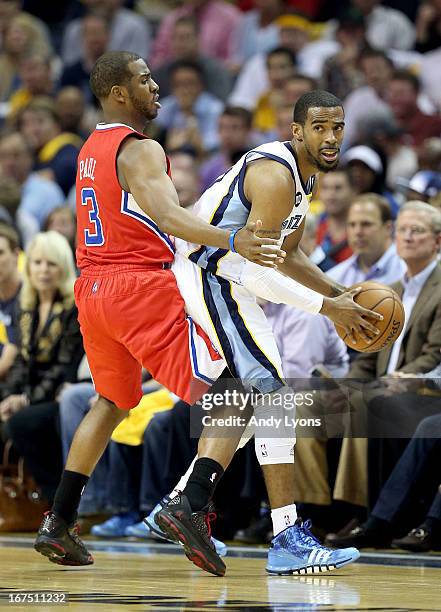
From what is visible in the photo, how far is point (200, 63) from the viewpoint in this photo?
41.1ft

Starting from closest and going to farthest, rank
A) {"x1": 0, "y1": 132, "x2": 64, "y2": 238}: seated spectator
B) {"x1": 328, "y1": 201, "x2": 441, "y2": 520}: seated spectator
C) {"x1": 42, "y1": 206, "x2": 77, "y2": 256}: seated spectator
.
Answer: {"x1": 328, "y1": 201, "x2": 441, "y2": 520}: seated spectator → {"x1": 42, "y1": 206, "x2": 77, "y2": 256}: seated spectator → {"x1": 0, "y1": 132, "x2": 64, "y2": 238}: seated spectator

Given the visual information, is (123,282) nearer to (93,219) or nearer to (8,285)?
(93,219)

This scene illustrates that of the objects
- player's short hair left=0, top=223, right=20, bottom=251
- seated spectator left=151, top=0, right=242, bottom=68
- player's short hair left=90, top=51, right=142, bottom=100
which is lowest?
player's short hair left=0, top=223, right=20, bottom=251

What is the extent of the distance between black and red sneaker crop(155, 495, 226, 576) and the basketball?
0.96 m

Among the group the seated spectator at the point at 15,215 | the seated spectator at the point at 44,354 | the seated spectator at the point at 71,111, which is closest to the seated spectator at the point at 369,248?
the seated spectator at the point at 44,354

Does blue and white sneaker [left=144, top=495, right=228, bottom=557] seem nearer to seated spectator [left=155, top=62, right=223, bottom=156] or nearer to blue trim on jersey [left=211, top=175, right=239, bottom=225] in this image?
blue trim on jersey [left=211, top=175, right=239, bottom=225]

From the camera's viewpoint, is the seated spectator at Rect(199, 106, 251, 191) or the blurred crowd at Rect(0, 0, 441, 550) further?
the seated spectator at Rect(199, 106, 251, 191)

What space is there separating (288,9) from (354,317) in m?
8.87

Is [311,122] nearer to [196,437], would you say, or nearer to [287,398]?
[287,398]

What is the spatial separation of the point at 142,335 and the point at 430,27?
25.5 ft

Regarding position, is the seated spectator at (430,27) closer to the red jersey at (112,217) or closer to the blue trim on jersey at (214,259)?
the red jersey at (112,217)

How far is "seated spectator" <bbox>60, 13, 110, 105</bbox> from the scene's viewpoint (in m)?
13.3

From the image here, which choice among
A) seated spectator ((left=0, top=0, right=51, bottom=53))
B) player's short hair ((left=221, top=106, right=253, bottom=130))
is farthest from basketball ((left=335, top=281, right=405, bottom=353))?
seated spectator ((left=0, top=0, right=51, bottom=53))

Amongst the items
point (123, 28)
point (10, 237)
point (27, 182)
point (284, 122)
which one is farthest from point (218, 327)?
point (123, 28)
